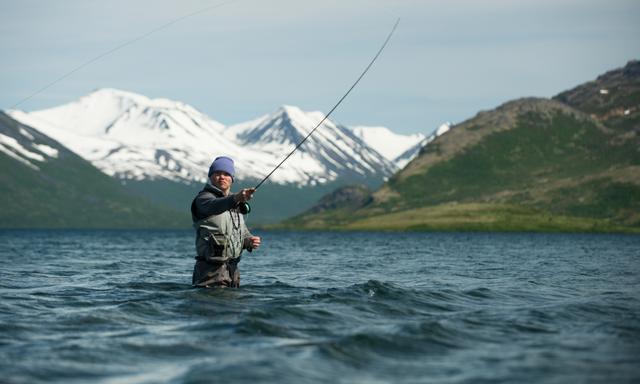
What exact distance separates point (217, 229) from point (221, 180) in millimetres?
1105

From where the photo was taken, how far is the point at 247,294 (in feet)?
69.0

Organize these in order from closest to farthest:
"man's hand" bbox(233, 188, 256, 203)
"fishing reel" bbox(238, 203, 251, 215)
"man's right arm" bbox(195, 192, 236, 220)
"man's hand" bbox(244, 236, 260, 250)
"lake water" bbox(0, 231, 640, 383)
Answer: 1. "lake water" bbox(0, 231, 640, 383)
2. "man's hand" bbox(233, 188, 256, 203)
3. "man's right arm" bbox(195, 192, 236, 220)
4. "fishing reel" bbox(238, 203, 251, 215)
5. "man's hand" bbox(244, 236, 260, 250)

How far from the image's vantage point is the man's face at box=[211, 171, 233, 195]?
1886cm

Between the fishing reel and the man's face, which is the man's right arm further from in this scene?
the fishing reel

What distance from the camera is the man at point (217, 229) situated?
61.2 ft

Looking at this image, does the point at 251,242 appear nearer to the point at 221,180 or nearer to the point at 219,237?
the point at 219,237

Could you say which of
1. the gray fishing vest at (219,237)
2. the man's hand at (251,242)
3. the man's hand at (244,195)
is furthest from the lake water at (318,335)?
the man's hand at (244,195)

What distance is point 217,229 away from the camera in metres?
18.9

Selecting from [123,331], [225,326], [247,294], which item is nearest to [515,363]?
[225,326]

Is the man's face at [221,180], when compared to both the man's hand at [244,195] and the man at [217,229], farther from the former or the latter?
the man's hand at [244,195]

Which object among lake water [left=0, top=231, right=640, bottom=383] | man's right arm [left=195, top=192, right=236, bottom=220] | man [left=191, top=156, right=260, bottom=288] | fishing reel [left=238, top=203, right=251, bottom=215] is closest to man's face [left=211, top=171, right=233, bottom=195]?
man [left=191, top=156, right=260, bottom=288]

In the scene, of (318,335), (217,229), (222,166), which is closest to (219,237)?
(217,229)

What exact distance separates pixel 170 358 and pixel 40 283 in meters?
16.9

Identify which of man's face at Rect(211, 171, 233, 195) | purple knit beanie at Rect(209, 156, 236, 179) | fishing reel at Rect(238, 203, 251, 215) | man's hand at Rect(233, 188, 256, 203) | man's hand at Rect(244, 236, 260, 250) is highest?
purple knit beanie at Rect(209, 156, 236, 179)
